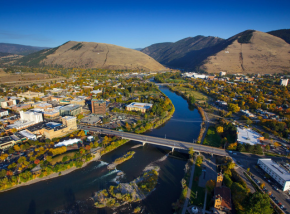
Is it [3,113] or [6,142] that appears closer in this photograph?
[6,142]

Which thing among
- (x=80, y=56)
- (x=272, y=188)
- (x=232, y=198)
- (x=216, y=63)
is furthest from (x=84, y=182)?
(x=80, y=56)

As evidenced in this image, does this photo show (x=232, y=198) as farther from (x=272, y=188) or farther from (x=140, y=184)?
(x=140, y=184)

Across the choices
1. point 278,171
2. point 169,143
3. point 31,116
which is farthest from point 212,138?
point 31,116

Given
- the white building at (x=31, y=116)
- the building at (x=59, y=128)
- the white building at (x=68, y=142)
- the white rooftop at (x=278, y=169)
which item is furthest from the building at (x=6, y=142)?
the white rooftop at (x=278, y=169)

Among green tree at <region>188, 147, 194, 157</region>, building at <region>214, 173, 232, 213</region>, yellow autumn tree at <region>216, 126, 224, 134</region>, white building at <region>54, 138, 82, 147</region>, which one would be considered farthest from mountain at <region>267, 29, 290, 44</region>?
white building at <region>54, 138, 82, 147</region>

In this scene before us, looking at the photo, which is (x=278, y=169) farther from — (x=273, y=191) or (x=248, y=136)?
(x=248, y=136)

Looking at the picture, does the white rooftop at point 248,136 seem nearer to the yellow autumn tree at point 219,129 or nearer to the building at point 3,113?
the yellow autumn tree at point 219,129

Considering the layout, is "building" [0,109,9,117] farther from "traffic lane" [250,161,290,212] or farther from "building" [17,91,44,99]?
"traffic lane" [250,161,290,212]
